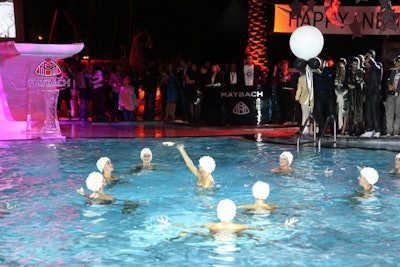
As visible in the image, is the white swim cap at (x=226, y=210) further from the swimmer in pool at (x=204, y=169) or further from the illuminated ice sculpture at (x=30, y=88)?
the illuminated ice sculpture at (x=30, y=88)

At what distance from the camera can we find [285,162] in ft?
43.4

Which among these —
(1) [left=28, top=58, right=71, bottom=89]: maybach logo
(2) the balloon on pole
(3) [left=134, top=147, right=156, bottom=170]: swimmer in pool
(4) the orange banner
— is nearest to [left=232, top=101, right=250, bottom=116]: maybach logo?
(4) the orange banner

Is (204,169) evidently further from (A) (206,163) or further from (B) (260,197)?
(B) (260,197)

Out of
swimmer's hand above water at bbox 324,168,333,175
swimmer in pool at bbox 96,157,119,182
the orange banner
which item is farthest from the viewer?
the orange banner

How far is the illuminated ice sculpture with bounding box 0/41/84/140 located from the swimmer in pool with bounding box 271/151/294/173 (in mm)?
8091

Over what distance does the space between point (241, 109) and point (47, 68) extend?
7021 mm

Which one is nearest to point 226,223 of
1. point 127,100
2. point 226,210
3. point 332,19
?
point 226,210

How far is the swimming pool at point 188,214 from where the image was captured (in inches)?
310

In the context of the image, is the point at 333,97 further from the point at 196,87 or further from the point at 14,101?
the point at 14,101

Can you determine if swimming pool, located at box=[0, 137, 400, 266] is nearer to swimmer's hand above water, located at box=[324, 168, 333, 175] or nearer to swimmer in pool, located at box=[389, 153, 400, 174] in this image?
swimmer's hand above water, located at box=[324, 168, 333, 175]

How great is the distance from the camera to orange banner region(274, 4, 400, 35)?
938 inches

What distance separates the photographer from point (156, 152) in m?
17.2

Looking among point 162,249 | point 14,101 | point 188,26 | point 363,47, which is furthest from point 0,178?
point 188,26

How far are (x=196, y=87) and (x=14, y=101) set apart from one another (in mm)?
6259
